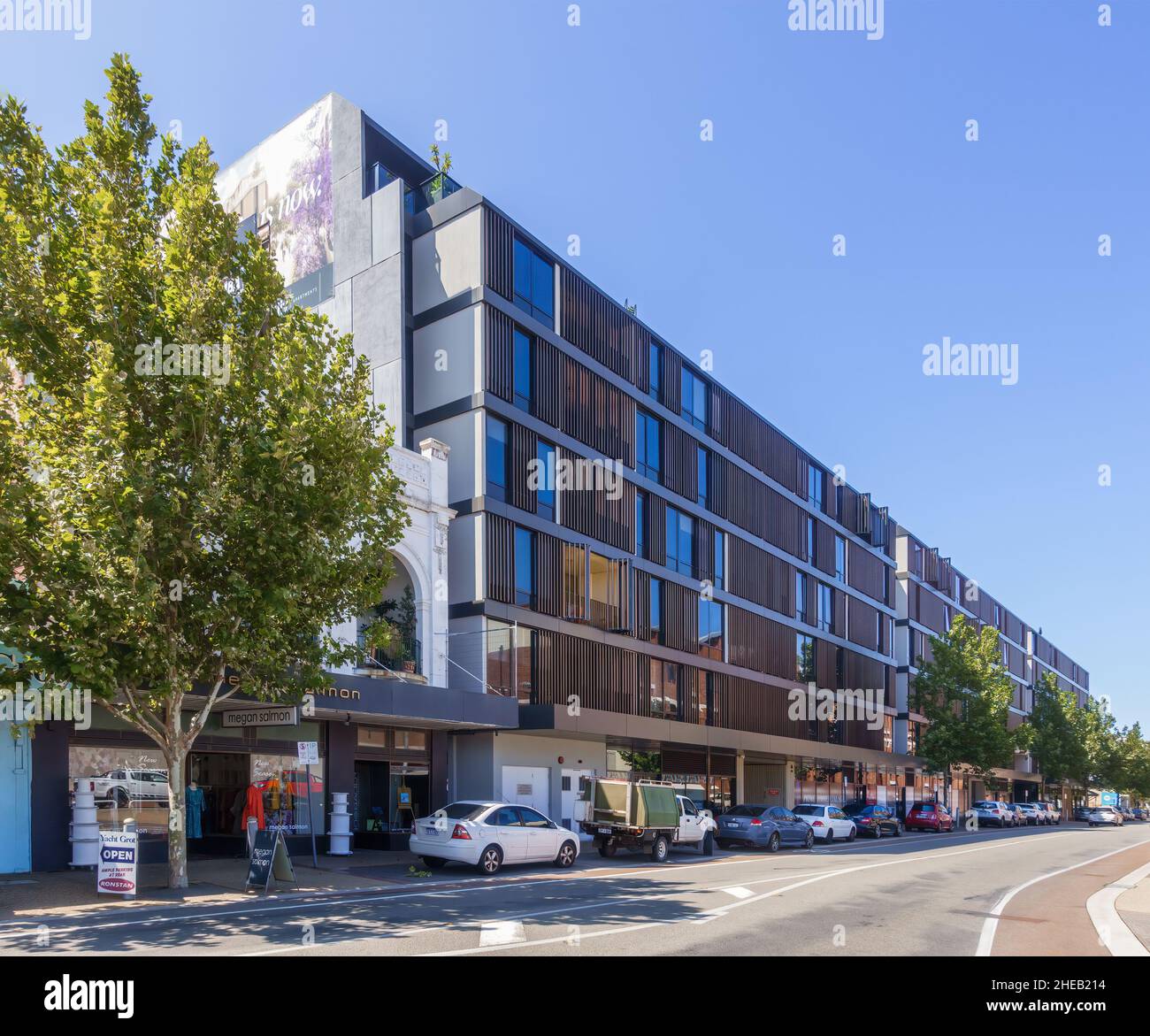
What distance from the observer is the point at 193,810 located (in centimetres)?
2252

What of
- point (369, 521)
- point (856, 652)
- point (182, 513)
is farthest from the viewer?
point (856, 652)

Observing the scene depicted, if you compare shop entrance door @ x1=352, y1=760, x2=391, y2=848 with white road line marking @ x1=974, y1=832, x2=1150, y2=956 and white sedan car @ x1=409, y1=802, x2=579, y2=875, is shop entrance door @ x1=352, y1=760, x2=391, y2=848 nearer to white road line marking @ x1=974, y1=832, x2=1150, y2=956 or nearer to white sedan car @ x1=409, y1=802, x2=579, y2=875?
white sedan car @ x1=409, y1=802, x2=579, y2=875

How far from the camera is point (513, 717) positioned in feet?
96.3

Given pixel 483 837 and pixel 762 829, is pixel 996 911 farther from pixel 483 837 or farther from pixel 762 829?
pixel 762 829

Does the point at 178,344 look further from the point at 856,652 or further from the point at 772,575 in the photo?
the point at 856,652

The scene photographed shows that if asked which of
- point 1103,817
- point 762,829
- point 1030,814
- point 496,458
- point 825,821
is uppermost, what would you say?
point 496,458

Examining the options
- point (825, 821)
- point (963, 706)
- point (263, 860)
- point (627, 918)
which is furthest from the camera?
point (963, 706)

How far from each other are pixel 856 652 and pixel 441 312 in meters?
38.2

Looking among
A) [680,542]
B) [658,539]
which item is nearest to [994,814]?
[680,542]

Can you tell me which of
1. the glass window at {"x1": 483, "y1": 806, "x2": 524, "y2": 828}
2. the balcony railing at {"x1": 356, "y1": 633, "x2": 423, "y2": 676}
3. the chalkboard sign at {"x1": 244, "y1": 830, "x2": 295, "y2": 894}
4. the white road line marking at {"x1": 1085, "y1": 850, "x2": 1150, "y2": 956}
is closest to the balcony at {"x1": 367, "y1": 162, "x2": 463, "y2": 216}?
the balcony railing at {"x1": 356, "y1": 633, "x2": 423, "y2": 676}

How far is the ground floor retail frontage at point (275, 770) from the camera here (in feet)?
64.5

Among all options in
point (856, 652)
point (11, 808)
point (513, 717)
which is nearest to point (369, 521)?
point (11, 808)

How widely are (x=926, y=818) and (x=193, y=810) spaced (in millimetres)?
40558

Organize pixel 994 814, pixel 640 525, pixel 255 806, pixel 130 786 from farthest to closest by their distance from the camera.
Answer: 1. pixel 994 814
2. pixel 640 525
3. pixel 255 806
4. pixel 130 786
